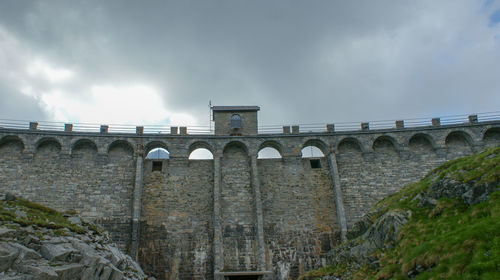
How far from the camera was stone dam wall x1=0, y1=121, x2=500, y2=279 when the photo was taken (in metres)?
28.3

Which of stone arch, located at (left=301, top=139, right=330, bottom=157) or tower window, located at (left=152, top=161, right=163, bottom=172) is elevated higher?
stone arch, located at (left=301, top=139, right=330, bottom=157)

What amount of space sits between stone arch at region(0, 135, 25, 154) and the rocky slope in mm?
12793

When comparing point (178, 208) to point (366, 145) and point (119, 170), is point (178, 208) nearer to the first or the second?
point (119, 170)

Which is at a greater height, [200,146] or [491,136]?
[200,146]

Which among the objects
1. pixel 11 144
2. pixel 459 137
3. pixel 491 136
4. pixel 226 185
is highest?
pixel 11 144

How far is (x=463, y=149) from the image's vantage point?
109 feet

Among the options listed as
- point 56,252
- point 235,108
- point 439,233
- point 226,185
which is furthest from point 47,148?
point 439,233

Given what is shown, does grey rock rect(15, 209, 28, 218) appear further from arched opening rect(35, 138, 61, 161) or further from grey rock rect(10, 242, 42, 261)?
arched opening rect(35, 138, 61, 161)

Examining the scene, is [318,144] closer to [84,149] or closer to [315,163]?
[315,163]

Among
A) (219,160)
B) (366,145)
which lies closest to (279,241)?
(219,160)

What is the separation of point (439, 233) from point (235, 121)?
24678mm

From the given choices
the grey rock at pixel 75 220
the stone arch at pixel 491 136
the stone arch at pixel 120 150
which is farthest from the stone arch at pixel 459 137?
the grey rock at pixel 75 220

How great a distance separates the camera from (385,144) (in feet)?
112

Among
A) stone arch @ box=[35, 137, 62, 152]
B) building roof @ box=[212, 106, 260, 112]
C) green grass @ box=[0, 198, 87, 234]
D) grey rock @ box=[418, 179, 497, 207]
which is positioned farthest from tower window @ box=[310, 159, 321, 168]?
stone arch @ box=[35, 137, 62, 152]
